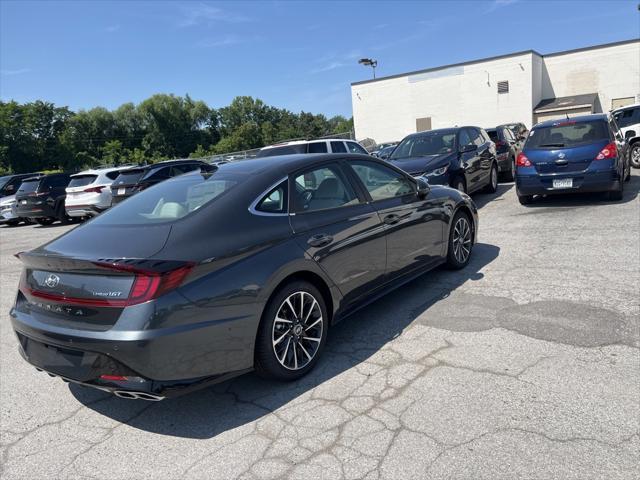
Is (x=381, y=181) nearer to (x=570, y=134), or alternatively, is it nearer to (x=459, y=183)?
(x=459, y=183)

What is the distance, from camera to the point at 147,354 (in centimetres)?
274

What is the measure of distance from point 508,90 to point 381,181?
40.0 meters

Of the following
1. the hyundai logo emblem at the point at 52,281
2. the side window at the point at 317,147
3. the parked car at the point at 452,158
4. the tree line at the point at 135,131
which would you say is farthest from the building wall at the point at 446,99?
the hyundai logo emblem at the point at 52,281

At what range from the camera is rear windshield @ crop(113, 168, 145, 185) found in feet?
45.9

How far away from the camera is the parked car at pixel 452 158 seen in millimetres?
9328

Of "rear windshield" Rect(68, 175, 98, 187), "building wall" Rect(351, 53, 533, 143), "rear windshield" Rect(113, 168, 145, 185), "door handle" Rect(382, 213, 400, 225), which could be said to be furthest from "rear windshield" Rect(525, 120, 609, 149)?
"building wall" Rect(351, 53, 533, 143)

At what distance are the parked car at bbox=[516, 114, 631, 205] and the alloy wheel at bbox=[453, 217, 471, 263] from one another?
155 inches

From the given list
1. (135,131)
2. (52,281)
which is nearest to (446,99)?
(52,281)

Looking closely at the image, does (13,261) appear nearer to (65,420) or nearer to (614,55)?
(65,420)

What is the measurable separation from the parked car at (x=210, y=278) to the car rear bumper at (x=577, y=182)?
574cm

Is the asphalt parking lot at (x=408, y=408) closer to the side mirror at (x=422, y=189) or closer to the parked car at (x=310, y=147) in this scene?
the side mirror at (x=422, y=189)

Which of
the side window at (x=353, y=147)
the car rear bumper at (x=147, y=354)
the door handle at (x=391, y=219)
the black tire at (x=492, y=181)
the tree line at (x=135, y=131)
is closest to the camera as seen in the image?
the car rear bumper at (x=147, y=354)

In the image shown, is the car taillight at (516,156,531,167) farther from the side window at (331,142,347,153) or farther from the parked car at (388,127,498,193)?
the side window at (331,142,347,153)

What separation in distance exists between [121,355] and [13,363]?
2.46 meters
